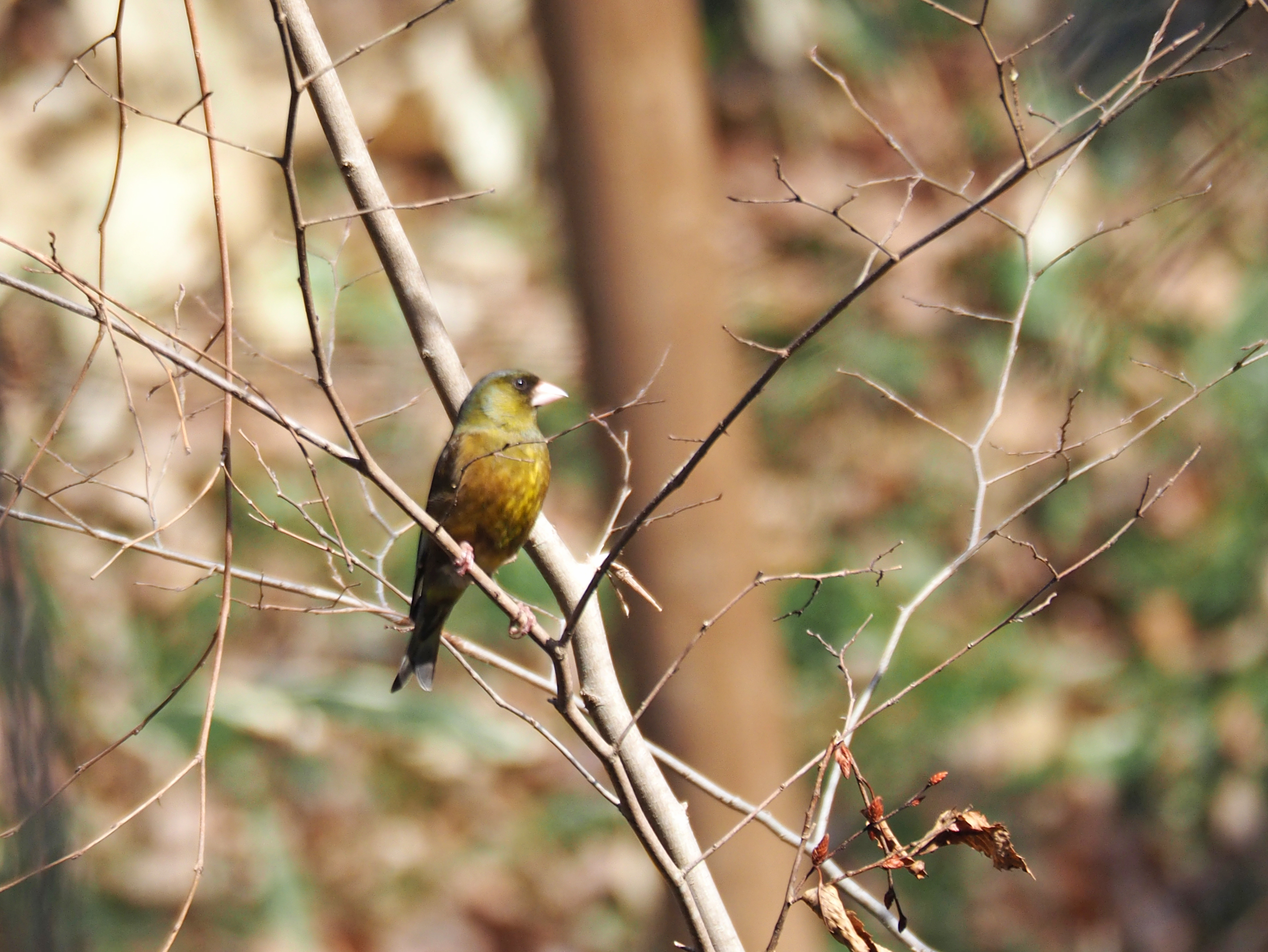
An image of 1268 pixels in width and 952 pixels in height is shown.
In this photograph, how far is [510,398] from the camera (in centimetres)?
337

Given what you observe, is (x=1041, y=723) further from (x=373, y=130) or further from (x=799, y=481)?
(x=373, y=130)

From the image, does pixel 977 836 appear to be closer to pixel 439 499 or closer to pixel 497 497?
pixel 497 497

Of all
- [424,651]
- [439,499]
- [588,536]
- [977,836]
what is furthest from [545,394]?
[588,536]

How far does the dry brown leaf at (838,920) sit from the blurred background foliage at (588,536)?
340 centimetres

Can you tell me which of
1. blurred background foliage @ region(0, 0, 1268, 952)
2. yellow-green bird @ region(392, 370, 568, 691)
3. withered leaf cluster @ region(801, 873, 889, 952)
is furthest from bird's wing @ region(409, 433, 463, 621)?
blurred background foliage @ region(0, 0, 1268, 952)

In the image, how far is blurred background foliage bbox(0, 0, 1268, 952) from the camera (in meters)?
6.71

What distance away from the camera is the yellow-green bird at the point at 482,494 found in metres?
2.97

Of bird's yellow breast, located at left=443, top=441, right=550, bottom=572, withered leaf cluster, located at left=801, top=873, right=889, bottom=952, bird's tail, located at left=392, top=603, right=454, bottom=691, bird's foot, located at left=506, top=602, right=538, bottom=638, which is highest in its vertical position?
bird's yellow breast, located at left=443, top=441, right=550, bottom=572

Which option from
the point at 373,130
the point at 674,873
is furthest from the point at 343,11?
the point at 674,873

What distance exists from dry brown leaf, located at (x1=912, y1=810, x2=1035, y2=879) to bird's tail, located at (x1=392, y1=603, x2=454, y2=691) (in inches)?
70.7

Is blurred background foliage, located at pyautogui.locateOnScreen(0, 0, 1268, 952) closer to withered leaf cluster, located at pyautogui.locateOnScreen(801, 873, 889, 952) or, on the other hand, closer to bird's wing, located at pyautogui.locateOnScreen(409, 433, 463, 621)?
bird's wing, located at pyautogui.locateOnScreen(409, 433, 463, 621)

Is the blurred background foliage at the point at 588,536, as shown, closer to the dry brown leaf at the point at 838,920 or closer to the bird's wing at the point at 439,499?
the bird's wing at the point at 439,499

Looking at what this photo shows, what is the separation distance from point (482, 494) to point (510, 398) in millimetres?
405

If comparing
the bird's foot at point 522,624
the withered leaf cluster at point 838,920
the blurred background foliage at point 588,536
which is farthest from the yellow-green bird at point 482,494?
the blurred background foliage at point 588,536
